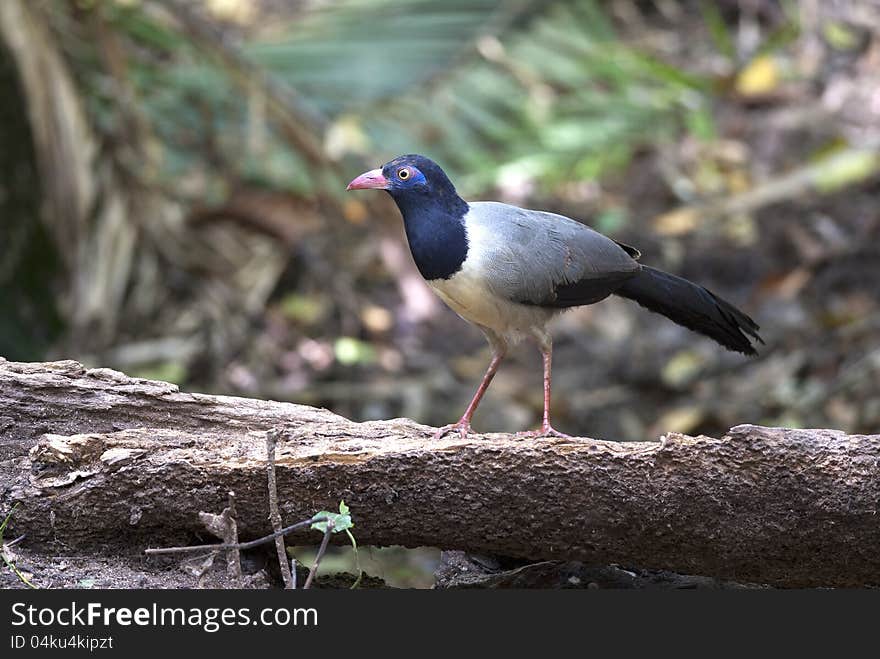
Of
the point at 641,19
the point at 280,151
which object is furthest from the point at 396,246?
the point at 641,19

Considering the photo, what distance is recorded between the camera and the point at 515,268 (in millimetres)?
4320

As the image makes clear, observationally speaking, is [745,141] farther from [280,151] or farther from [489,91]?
[280,151]

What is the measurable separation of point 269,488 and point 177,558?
15.9 inches

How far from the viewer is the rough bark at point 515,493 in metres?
3.42

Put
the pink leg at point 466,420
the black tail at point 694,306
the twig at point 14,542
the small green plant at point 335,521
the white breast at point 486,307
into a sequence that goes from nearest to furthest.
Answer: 1. the small green plant at point 335,521
2. the twig at point 14,542
3. the pink leg at point 466,420
4. the white breast at point 486,307
5. the black tail at point 694,306

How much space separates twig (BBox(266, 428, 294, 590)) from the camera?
11.0 feet

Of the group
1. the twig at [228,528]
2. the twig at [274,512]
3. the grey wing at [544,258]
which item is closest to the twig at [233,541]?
the twig at [228,528]

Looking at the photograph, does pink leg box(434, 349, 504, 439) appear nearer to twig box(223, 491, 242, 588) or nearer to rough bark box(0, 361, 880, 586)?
rough bark box(0, 361, 880, 586)

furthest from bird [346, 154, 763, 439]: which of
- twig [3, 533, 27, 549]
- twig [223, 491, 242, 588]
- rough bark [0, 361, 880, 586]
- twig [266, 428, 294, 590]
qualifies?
twig [3, 533, 27, 549]

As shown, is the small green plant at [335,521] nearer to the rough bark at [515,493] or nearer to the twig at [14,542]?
the rough bark at [515,493]

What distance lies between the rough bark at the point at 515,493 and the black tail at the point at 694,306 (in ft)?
3.63

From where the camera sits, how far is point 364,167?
23.9 ft

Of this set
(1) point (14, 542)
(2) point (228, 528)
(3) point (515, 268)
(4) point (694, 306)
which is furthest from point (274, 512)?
(4) point (694, 306)

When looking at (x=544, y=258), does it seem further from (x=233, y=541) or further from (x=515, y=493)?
(x=233, y=541)
